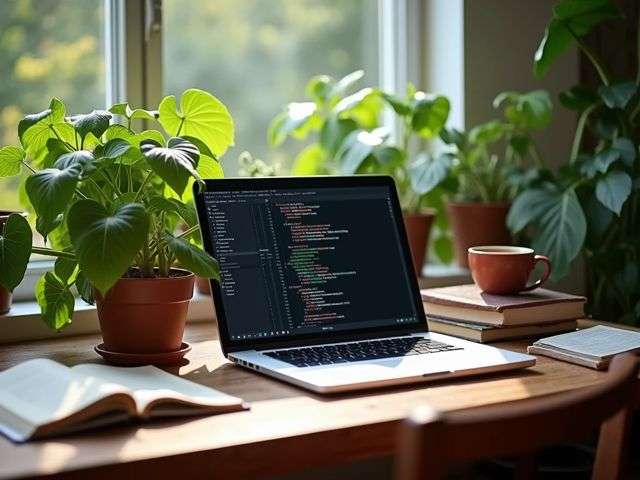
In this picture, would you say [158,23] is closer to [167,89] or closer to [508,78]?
[167,89]

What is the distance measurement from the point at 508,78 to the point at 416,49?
24cm

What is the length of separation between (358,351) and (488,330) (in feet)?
0.90

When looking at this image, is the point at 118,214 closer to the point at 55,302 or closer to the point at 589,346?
the point at 55,302

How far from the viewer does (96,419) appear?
1250mm

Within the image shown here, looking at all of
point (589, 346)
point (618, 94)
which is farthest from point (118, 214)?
point (618, 94)

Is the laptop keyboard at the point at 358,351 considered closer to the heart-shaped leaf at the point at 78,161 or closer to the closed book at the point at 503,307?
the closed book at the point at 503,307

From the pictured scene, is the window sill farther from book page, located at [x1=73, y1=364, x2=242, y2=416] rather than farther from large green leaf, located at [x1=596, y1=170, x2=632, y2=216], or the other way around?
large green leaf, located at [x1=596, y1=170, x2=632, y2=216]

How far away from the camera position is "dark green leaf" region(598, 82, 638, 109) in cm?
211

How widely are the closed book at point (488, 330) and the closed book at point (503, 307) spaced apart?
0.01 metres

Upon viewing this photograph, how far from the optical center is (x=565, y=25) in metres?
2.17

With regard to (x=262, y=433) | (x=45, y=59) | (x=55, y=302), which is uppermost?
(x=45, y=59)

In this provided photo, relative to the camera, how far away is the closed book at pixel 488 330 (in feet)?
5.81

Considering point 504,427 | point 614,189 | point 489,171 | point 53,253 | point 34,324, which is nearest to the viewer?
point 504,427

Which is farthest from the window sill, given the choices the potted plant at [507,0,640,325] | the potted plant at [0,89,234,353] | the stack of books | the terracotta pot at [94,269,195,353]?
the potted plant at [507,0,640,325]
